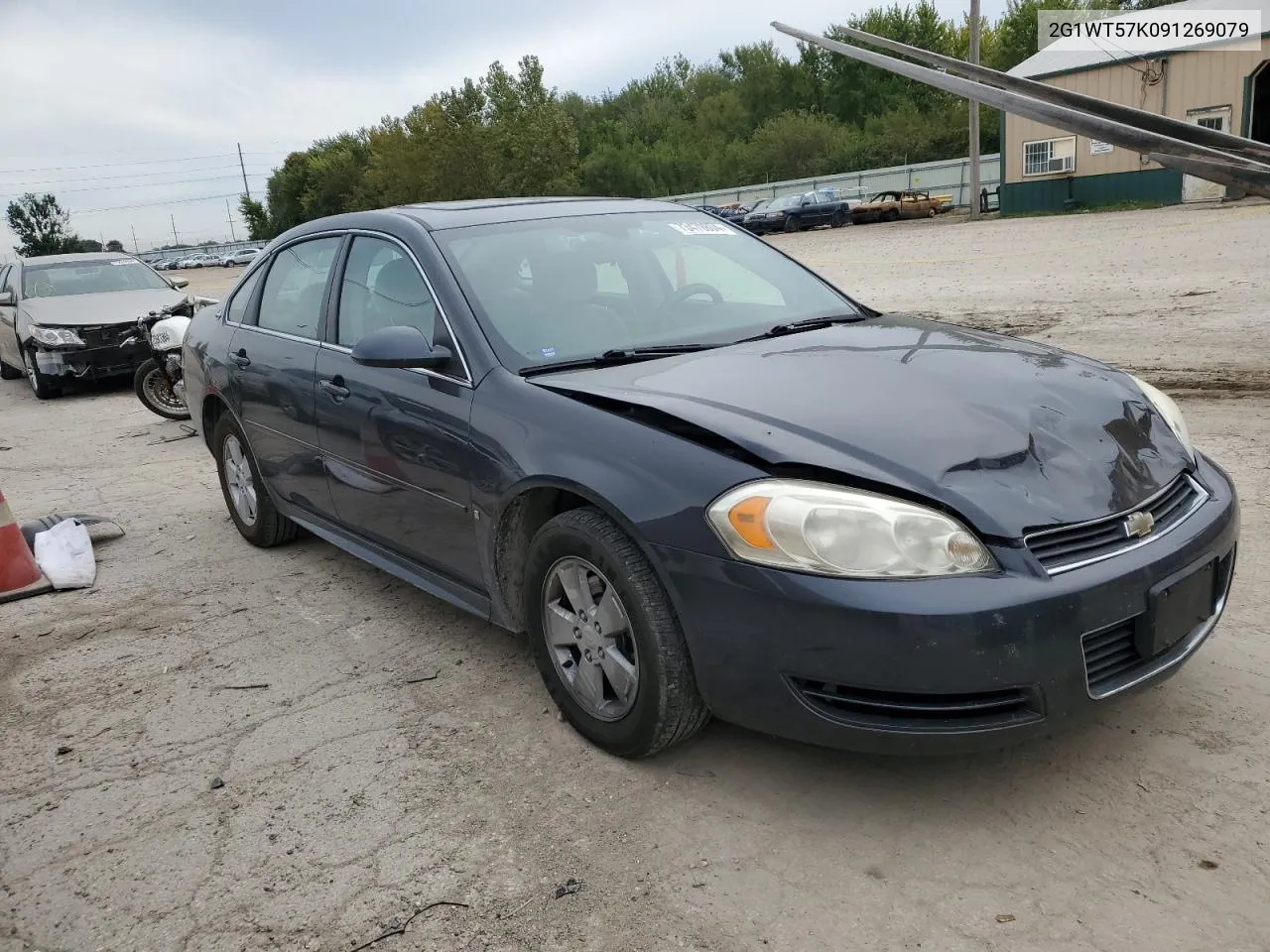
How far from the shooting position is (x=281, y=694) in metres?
3.78

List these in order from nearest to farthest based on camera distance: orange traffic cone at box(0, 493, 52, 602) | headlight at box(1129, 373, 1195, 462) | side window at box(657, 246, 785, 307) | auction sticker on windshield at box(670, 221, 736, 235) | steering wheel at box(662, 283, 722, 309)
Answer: headlight at box(1129, 373, 1195, 462) < steering wheel at box(662, 283, 722, 309) < side window at box(657, 246, 785, 307) < auction sticker on windshield at box(670, 221, 736, 235) < orange traffic cone at box(0, 493, 52, 602)

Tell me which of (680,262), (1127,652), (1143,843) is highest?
(680,262)

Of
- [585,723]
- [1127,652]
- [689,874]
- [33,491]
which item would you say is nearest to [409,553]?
[585,723]

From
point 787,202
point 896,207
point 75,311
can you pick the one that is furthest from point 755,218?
point 75,311

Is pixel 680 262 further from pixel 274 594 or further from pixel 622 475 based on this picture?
pixel 274 594

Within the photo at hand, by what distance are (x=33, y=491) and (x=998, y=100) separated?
6888 mm

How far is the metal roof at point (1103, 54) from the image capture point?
1085 inches

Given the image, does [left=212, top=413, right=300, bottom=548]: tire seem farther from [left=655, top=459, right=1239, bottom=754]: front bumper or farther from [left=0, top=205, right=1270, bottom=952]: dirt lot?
[left=655, top=459, right=1239, bottom=754]: front bumper

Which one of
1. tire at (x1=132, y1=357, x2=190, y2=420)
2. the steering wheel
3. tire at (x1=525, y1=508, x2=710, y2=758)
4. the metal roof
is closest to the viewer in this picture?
tire at (x1=525, y1=508, x2=710, y2=758)

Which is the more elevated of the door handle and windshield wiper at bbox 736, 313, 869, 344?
windshield wiper at bbox 736, 313, 869, 344

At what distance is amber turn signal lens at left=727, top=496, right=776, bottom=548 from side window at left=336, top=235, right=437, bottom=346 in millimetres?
1522

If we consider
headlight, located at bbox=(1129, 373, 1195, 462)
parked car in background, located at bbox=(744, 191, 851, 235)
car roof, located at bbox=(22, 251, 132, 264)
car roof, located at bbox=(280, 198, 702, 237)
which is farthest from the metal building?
headlight, located at bbox=(1129, 373, 1195, 462)

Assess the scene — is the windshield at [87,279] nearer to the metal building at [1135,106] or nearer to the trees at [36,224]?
the metal building at [1135,106]

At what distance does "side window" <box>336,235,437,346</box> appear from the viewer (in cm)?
378
